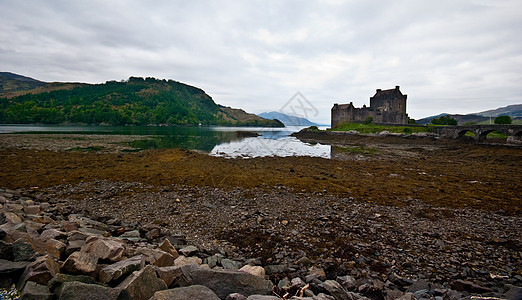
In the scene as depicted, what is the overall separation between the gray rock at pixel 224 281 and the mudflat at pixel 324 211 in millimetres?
1983

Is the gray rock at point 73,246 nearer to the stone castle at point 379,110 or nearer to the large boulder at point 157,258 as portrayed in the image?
the large boulder at point 157,258

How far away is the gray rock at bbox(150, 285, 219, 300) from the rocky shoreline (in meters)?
0.02

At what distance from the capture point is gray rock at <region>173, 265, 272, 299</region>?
4.11m

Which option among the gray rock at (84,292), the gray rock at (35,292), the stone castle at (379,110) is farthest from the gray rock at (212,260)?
the stone castle at (379,110)

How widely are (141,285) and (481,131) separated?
56.2m

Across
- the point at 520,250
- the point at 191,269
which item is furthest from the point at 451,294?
the point at 191,269

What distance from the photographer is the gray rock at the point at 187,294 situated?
3.28 m

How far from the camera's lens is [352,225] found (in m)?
8.13

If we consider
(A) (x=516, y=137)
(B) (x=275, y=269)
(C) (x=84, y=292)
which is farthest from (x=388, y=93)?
(C) (x=84, y=292)

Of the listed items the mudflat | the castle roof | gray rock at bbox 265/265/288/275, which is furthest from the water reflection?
the castle roof

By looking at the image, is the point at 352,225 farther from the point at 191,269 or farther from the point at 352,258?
the point at 191,269

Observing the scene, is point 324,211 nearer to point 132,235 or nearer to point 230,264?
point 230,264

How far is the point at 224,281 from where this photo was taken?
416cm

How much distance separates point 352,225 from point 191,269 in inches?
237
